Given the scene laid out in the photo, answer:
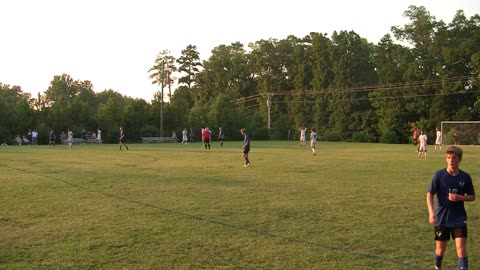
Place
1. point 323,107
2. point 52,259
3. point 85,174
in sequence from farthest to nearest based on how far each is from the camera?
point 323,107, point 85,174, point 52,259

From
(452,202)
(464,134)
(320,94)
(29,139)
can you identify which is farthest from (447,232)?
(320,94)

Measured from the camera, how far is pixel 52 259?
22.6 feet

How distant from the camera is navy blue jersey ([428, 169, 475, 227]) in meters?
5.98

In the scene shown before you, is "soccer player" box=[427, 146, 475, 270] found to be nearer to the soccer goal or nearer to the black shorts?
the black shorts

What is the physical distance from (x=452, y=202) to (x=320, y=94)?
78.1 m

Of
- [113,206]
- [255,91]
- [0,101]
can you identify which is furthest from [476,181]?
[255,91]

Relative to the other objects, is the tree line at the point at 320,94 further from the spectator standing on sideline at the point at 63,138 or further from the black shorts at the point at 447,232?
the black shorts at the point at 447,232

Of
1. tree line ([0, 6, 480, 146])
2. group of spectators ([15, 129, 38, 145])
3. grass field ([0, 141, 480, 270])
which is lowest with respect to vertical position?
grass field ([0, 141, 480, 270])

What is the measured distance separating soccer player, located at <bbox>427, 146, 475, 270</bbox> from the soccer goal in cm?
4828

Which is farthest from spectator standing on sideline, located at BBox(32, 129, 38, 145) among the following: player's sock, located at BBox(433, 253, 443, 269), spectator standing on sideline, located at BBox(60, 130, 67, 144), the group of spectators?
player's sock, located at BBox(433, 253, 443, 269)

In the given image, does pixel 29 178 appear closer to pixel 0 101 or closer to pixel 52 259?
pixel 52 259

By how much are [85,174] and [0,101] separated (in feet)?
139

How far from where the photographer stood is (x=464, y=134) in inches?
1994

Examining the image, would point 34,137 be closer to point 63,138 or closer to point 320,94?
point 63,138
